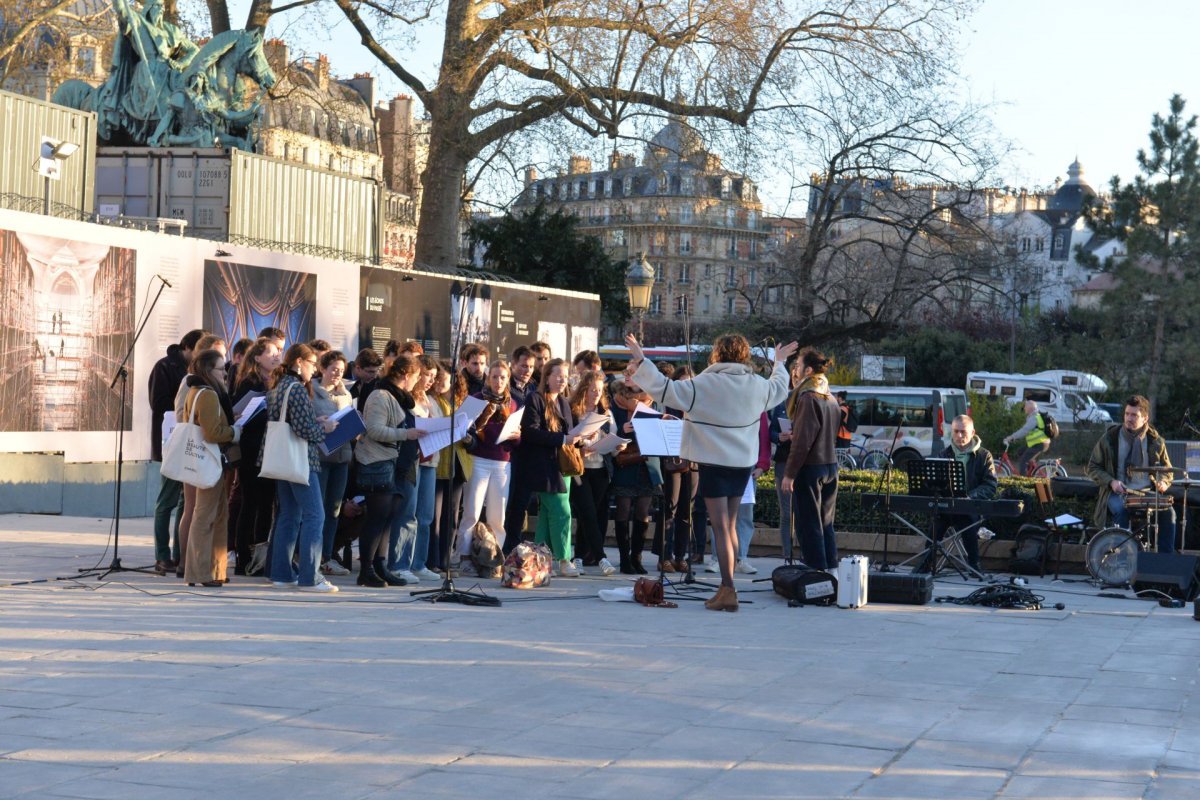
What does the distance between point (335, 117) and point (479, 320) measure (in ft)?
42.8

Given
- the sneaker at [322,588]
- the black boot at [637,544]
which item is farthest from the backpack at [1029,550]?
the sneaker at [322,588]

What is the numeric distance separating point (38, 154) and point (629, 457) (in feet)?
31.3

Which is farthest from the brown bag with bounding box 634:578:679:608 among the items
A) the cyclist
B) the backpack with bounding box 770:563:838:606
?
the cyclist

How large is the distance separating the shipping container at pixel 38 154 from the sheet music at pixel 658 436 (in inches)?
360

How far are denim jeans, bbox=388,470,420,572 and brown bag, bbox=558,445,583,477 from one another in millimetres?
1381

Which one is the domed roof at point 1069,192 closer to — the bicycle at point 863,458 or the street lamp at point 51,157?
the bicycle at point 863,458

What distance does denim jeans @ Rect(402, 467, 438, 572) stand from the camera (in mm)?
12609

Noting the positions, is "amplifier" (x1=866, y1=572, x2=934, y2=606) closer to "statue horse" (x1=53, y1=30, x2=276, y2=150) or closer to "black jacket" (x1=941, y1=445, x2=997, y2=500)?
"black jacket" (x1=941, y1=445, x2=997, y2=500)

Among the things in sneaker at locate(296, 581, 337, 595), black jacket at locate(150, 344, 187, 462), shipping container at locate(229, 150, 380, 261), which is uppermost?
shipping container at locate(229, 150, 380, 261)

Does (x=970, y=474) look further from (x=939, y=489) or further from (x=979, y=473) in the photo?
(x=939, y=489)

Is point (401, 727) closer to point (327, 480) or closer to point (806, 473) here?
point (327, 480)

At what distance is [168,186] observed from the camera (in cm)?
2109

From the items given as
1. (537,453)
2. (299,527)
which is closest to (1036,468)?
(537,453)

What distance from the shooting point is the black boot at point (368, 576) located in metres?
11.9
